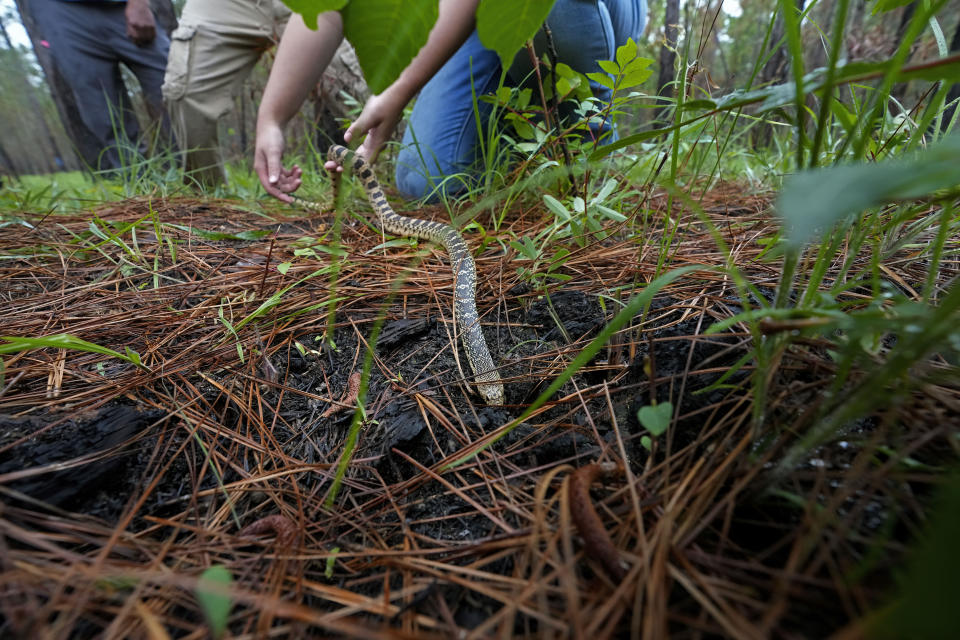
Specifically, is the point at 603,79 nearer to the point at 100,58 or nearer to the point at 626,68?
the point at 626,68

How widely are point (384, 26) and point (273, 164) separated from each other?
141 inches

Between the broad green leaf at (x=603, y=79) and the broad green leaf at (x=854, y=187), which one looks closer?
the broad green leaf at (x=854, y=187)

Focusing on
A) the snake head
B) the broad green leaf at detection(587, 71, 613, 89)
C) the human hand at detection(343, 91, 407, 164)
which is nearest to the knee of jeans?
the human hand at detection(343, 91, 407, 164)

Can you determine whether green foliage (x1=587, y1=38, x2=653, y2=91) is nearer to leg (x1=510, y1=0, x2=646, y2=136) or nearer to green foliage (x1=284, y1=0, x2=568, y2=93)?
leg (x1=510, y1=0, x2=646, y2=136)

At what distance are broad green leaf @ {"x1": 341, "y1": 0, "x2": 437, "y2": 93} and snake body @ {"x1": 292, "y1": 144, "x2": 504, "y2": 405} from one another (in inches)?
35.7

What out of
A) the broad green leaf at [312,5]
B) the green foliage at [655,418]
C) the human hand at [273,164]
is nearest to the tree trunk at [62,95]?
the human hand at [273,164]

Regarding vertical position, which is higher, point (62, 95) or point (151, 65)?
point (151, 65)

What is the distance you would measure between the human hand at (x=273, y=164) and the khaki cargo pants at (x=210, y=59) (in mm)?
1647

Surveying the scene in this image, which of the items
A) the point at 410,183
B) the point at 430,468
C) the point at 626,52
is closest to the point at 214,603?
the point at 430,468

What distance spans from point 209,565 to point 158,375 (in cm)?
92

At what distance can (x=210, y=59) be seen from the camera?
16.8 ft

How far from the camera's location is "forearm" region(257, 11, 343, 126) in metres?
3.18

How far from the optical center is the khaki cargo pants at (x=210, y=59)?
4.95m

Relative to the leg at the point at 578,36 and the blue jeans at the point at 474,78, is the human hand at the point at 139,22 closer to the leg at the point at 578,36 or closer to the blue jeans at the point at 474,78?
the blue jeans at the point at 474,78
